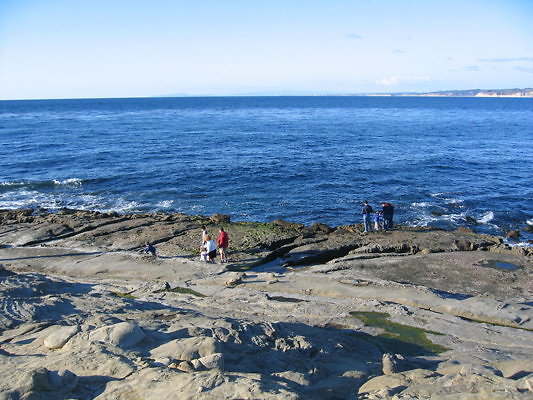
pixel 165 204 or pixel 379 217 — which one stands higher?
pixel 379 217

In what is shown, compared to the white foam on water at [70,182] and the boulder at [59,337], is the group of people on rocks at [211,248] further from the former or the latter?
the white foam on water at [70,182]

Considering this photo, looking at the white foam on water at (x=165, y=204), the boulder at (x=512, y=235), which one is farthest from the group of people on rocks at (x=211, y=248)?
the boulder at (x=512, y=235)

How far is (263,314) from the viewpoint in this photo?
48.5 feet

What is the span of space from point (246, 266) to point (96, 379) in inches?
446

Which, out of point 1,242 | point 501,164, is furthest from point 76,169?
point 501,164

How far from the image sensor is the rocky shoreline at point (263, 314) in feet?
28.4

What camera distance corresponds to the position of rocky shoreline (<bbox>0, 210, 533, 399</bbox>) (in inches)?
341

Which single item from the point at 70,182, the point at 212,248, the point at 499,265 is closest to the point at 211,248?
the point at 212,248

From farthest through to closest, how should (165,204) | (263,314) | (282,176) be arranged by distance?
1. (282,176)
2. (165,204)
3. (263,314)

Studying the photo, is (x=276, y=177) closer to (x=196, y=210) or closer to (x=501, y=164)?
(x=196, y=210)

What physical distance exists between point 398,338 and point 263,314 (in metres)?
4.37

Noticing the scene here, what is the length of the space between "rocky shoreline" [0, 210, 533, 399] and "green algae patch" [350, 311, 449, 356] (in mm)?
63

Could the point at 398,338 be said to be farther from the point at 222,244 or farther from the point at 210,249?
the point at 210,249

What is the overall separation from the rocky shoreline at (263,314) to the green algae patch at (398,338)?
2.5 inches
